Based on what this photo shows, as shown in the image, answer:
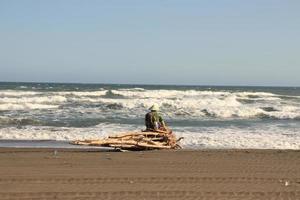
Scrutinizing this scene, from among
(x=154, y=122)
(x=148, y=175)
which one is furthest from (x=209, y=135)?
(x=148, y=175)

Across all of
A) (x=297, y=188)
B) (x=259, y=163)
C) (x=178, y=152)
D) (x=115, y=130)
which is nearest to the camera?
(x=297, y=188)

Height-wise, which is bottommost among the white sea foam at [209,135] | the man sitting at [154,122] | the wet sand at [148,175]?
the white sea foam at [209,135]

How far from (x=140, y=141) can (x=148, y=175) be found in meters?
4.81

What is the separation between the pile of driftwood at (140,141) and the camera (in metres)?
13.3

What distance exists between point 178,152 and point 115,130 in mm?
6768

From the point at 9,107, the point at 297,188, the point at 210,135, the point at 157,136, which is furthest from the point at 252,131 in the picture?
the point at 9,107

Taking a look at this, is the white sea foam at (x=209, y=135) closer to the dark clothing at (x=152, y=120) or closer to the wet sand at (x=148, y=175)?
the dark clothing at (x=152, y=120)

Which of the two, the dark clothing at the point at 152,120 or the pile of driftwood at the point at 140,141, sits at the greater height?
the dark clothing at the point at 152,120

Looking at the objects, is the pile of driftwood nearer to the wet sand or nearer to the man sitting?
the man sitting

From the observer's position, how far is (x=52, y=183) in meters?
7.75

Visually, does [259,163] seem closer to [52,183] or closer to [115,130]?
[52,183]

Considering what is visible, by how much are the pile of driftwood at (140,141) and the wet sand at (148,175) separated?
597 millimetres

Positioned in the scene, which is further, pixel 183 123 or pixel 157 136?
pixel 183 123

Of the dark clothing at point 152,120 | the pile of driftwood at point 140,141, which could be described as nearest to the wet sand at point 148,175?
the pile of driftwood at point 140,141
